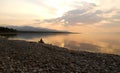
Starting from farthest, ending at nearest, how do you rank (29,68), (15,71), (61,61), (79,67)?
(61,61) → (79,67) → (29,68) → (15,71)

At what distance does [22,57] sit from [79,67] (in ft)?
22.1

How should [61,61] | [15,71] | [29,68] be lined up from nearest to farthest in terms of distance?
[15,71] < [29,68] < [61,61]

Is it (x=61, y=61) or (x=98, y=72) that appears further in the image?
(x=61, y=61)

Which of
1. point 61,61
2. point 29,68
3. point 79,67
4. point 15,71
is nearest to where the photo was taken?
point 15,71

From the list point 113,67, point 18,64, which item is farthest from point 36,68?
point 113,67

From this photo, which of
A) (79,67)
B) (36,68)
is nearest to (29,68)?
(36,68)

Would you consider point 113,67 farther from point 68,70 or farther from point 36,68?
point 36,68

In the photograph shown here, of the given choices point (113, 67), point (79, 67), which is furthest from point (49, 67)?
point (113, 67)

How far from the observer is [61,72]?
18672 millimetres

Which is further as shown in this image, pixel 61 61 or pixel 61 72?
pixel 61 61

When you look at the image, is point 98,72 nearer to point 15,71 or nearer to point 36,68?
point 36,68

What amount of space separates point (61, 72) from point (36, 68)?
7.56ft

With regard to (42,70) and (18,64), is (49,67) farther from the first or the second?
(18,64)

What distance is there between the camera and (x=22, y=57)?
24297 mm
